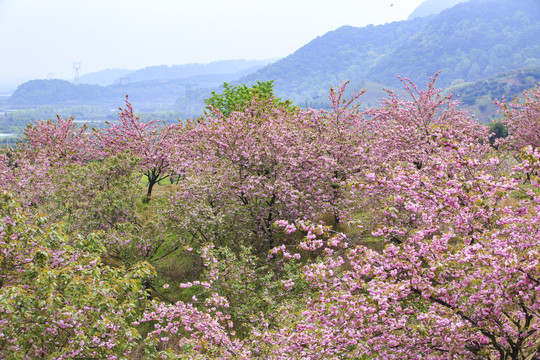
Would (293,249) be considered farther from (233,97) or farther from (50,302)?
(233,97)

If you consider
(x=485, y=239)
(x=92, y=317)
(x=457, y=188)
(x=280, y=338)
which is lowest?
(x=280, y=338)

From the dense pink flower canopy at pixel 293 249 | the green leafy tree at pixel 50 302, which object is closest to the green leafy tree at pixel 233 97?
the dense pink flower canopy at pixel 293 249

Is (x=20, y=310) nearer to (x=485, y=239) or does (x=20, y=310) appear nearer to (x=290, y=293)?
(x=290, y=293)

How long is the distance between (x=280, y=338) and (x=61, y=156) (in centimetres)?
2531

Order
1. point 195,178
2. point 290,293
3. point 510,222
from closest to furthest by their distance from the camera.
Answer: point 510,222 < point 290,293 < point 195,178

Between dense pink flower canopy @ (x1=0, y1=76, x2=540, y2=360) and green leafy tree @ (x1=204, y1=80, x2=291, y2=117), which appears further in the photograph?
green leafy tree @ (x1=204, y1=80, x2=291, y2=117)

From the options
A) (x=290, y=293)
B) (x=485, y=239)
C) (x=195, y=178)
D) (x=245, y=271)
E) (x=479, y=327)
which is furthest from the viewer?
(x=195, y=178)

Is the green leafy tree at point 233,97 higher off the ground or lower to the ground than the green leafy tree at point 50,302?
higher

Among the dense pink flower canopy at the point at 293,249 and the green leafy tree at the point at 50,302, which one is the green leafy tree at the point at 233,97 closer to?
the dense pink flower canopy at the point at 293,249

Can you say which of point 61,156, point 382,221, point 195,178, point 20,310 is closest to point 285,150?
point 195,178

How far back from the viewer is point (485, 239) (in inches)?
277

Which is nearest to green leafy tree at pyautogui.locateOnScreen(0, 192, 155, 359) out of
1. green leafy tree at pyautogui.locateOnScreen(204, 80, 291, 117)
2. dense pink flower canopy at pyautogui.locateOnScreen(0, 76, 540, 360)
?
dense pink flower canopy at pyautogui.locateOnScreen(0, 76, 540, 360)

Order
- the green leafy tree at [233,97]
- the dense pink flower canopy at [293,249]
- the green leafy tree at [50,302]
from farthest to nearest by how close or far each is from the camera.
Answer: the green leafy tree at [233,97] → the green leafy tree at [50,302] → the dense pink flower canopy at [293,249]

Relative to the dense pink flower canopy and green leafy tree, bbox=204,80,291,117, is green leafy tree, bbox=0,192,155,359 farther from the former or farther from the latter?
green leafy tree, bbox=204,80,291,117
